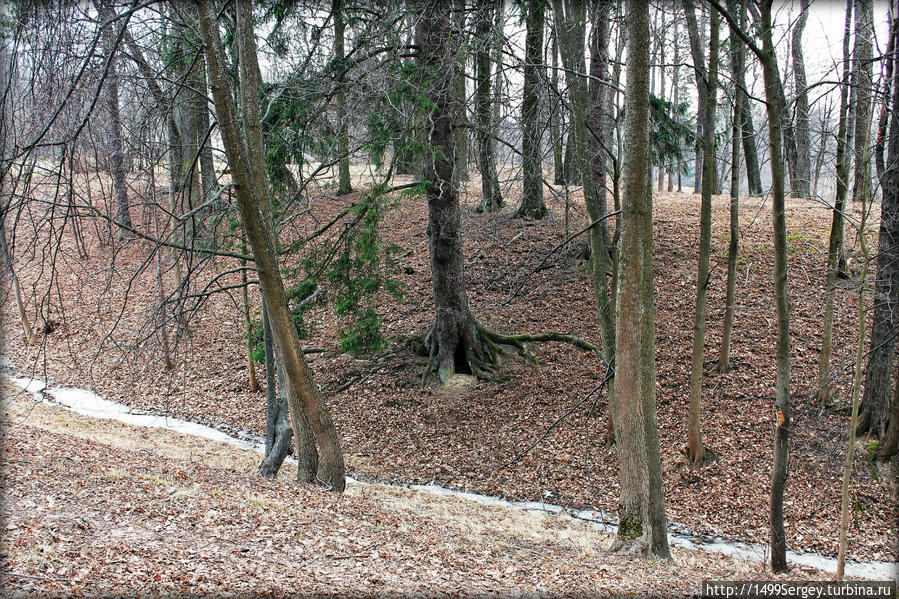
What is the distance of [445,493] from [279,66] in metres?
8.16

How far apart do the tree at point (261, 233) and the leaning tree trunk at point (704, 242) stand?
5380 mm

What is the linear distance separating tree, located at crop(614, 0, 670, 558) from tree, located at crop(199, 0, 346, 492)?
3838mm

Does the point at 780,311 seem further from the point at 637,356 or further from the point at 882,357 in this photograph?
the point at 882,357

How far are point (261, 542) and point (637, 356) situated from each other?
4.17m

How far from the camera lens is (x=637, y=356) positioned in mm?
6527

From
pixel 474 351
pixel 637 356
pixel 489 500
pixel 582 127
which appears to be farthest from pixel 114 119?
pixel 474 351

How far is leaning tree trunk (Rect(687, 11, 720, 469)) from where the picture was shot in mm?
8219

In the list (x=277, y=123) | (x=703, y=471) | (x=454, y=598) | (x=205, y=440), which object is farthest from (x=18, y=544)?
(x=703, y=471)

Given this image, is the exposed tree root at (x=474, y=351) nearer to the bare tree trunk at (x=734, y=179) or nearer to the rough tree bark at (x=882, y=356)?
the bare tree trunk at (x=734, y=179)

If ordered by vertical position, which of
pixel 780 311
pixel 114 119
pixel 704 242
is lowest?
pixel 780 311

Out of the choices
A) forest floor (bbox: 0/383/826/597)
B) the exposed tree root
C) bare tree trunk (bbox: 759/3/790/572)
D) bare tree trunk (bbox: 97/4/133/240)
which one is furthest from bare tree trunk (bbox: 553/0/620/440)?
bare tree trunk (bbox: 97/4/133/240)

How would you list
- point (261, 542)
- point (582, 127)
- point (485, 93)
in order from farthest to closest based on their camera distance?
1. point (485, 93)
2. point (582, 127)
3. point (261, 542)

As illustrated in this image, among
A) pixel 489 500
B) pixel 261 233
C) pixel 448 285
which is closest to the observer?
pixel 261 233

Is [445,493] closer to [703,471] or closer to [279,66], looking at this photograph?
[703,471]
